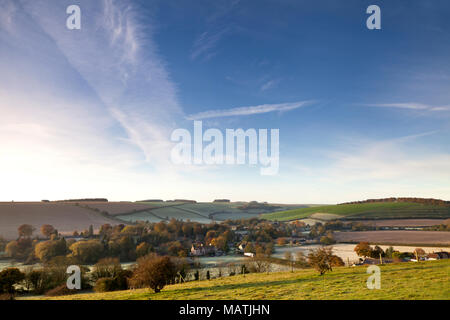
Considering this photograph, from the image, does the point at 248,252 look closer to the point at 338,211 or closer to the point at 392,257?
the point at 392,257

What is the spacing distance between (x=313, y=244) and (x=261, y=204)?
104m

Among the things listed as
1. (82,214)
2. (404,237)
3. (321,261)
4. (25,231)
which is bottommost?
(404,237)

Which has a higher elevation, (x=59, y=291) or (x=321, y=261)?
(x=321, y=261)

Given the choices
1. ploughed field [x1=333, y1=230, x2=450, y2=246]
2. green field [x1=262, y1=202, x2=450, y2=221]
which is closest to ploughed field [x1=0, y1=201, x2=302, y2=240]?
green field [x1=262, y1=202, x2=450, y2=221]

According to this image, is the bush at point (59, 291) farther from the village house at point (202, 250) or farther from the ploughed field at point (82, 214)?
the ploughed field at point (82, 214)

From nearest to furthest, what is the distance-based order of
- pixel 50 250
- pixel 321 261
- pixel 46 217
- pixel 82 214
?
1. pixel 321 261
2. pixel 50 250
3. pixel 46 217
4. pixel 82 214

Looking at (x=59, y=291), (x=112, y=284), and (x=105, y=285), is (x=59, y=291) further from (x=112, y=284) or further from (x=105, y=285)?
(x=112, y=284)

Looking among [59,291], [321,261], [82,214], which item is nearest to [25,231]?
[82,214]

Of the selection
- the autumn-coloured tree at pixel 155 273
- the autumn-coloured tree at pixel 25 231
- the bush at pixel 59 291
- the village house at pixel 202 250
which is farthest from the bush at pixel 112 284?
the autumn-coloured tree at pixel 25 231

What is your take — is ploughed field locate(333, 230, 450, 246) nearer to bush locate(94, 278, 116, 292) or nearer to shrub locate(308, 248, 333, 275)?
shrub locate(308, 248, 333, 275)

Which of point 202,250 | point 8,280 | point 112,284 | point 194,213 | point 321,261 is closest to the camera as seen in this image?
point 321,261
